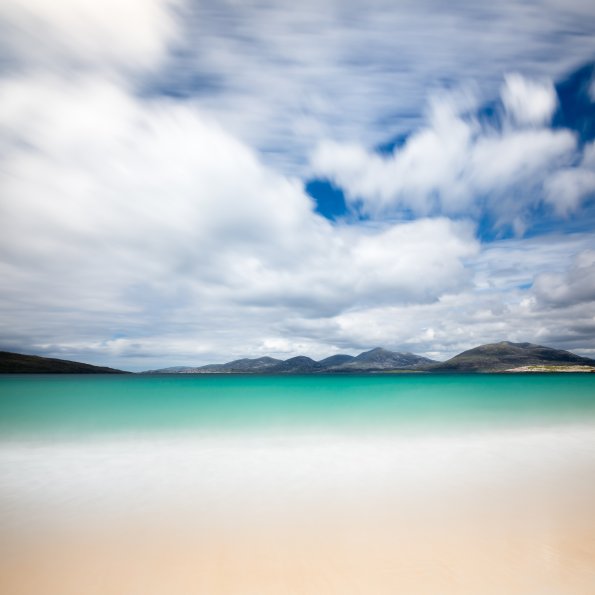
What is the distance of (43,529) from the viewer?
609cm

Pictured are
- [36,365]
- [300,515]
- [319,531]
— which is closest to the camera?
[319,531]

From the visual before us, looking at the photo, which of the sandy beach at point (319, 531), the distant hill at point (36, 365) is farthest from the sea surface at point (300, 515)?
the distant hill at point (36, 365)

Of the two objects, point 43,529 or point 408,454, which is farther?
point 408,454

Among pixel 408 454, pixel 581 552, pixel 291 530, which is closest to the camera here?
pixel 581 552

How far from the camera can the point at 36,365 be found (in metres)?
167

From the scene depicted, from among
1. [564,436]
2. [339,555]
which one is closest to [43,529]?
[339,555]

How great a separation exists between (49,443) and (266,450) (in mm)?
8587

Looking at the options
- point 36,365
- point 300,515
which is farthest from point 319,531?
point 36,365

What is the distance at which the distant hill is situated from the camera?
6161 inches

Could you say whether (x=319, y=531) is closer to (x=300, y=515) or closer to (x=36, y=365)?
(x=300, y=515)

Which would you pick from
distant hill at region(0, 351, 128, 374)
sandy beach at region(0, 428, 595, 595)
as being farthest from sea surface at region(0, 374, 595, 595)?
distant hill at region(0, 351, 128, 374)

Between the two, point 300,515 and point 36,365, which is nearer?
point 300,515

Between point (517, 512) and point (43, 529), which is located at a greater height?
point (517, 512)

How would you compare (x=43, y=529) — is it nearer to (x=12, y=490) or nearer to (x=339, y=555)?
(x=12, y=490)
